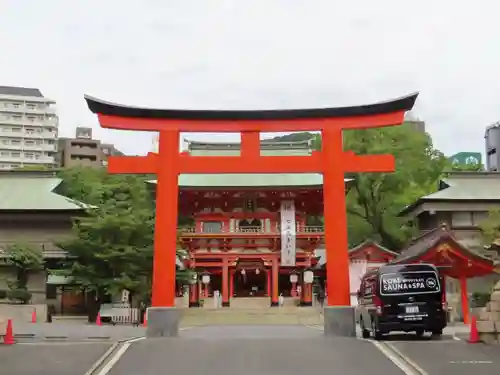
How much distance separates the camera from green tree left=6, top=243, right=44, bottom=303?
3453cm

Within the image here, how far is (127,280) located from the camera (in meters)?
29.7

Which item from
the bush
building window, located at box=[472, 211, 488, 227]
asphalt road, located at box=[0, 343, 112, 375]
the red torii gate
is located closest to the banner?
building window, located at box=[472, 211, 488, 227]

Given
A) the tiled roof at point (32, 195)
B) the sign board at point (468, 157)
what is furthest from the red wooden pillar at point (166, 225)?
the sign board at point (468, 157)

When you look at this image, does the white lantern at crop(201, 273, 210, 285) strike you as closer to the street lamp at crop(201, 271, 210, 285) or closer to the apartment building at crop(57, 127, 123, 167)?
the street lamp at crop(201, 271, 210, 285)

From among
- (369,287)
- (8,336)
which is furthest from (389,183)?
(8,336)

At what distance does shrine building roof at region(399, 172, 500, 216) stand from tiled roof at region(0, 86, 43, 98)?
70.4m

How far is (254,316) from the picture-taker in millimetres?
37469

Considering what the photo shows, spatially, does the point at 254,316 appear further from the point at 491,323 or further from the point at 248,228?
the point at 491,323

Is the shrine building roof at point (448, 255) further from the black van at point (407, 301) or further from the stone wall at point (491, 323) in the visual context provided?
the stone wall at point (491, 323)

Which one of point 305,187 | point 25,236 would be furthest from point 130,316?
point 305,187

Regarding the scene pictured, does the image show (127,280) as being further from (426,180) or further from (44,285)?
(426,180)

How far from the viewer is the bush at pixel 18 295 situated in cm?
3297

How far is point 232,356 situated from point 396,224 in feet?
104

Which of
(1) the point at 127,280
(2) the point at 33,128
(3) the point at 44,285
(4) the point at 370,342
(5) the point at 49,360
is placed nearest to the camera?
(5) the point at 49,360
